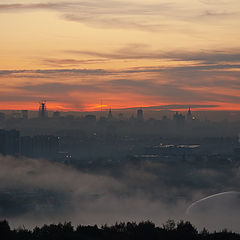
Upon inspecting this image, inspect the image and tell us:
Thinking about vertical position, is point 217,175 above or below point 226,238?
below

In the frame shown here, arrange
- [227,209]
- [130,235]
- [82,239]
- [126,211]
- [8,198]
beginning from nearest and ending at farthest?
1. [82,239]
2. [130,235]
3. [227,209]
4. [126,211]
5. [8,198]

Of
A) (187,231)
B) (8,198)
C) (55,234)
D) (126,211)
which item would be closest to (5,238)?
(55,234)

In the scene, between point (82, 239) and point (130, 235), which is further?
point (130, 235)

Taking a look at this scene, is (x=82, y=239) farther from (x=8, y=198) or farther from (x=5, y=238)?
(x=8, y=198)

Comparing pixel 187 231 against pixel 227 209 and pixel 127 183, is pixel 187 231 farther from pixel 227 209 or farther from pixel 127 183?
pixel 127 183

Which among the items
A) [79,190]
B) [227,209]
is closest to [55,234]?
[227,209]

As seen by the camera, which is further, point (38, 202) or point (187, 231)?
point (38, 202)

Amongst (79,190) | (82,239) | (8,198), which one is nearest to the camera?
(82,239)

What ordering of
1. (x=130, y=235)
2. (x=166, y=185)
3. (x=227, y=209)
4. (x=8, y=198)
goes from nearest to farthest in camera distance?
(x=130, y=235), (x=227, y=209), (x=8, y=198), (x=166, y=185)

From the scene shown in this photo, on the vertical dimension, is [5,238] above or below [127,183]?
above
